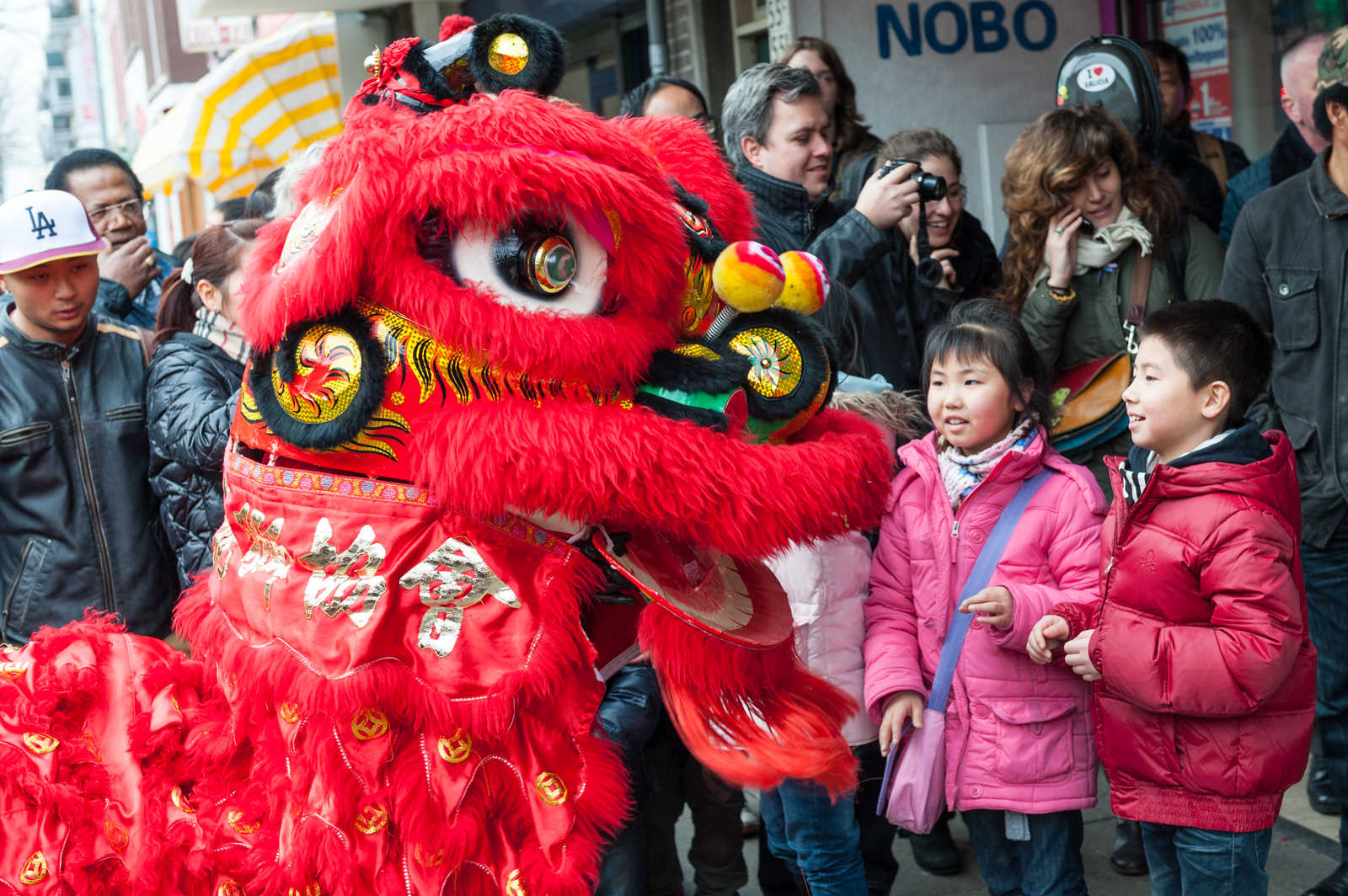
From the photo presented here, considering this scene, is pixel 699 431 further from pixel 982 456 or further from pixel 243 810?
pixel 982 456

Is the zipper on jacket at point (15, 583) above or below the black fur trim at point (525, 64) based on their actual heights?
below

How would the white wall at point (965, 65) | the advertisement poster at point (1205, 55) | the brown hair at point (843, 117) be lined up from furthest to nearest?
the white wall at point (965, 65)
the advertisement poster at point (1205, 55)
the brown hair at point (843, 117)

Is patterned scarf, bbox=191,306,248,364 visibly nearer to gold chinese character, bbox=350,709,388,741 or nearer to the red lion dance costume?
the red lion dance costume

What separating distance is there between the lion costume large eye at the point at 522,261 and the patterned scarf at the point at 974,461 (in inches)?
52.0

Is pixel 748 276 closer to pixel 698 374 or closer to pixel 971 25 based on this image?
pixel 698 374

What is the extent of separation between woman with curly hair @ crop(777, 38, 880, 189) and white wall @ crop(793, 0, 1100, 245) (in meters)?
1.31

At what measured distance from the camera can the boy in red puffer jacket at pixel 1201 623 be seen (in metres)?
2.54

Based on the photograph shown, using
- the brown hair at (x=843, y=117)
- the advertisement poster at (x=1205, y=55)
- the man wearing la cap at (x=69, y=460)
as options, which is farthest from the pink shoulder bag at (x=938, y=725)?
the advertisement poster at (x=1205, y=55)

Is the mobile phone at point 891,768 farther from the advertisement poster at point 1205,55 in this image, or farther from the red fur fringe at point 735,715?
the advertisement poster at point 1205,55

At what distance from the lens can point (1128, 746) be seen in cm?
272

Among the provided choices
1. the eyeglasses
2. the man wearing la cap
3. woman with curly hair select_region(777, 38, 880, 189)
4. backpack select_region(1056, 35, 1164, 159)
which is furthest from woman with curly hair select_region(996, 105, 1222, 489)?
the eyeglasses

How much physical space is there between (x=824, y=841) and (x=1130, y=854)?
1088 mm

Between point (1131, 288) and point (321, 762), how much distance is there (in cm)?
271

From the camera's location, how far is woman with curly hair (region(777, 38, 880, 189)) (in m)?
4.86
